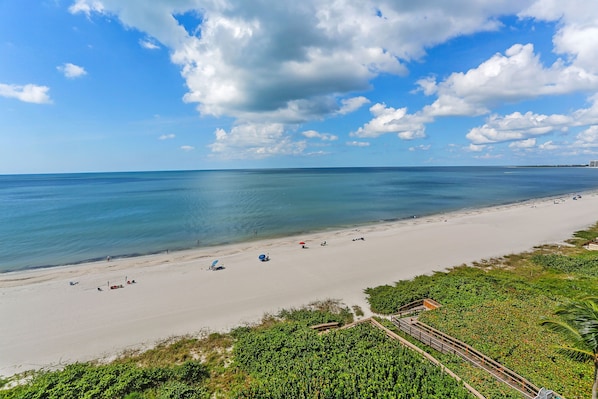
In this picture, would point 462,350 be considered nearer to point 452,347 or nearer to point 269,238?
point 452,347

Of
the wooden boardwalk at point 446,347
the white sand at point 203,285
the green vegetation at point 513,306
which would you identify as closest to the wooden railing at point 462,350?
the wooden boardwalk at point 446,347

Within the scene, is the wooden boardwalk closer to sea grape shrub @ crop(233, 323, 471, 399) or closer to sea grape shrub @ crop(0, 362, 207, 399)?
sea grape shrub @ crop(233, 323, 471, 399)

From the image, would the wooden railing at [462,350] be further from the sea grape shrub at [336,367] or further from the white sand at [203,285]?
the white sand at [203,285]

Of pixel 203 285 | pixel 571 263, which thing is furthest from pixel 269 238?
pixel 571 263

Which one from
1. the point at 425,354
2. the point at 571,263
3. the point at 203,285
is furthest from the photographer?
the point at 571,263

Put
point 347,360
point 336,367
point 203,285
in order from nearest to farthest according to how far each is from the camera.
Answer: point 336,367
point 347,360
point 203,285

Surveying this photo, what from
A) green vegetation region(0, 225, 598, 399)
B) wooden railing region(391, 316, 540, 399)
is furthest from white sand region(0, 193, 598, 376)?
wooden railing region(391, 316, 540, 399)

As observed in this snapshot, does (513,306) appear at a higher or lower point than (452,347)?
higher
